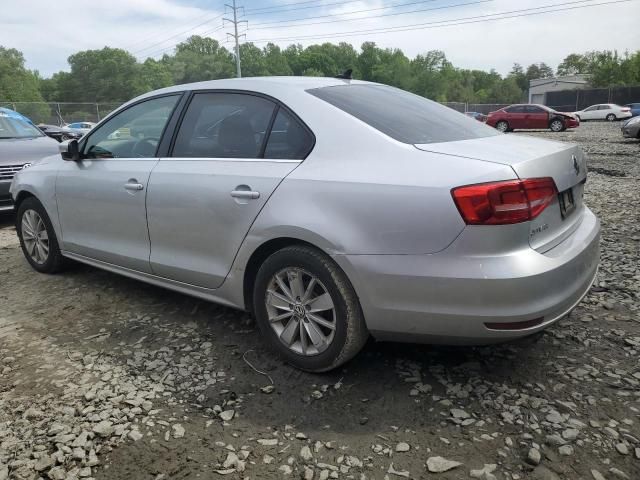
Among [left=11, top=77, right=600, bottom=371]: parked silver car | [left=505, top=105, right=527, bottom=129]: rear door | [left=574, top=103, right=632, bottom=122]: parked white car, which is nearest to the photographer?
[left=11, top=77, right=600, bottom=371]: parked silver car

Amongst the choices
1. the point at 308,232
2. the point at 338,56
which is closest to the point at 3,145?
the point at 308,232

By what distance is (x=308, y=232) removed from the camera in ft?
8.63

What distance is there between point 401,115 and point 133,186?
189 cm

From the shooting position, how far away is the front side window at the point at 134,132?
12.1 ft

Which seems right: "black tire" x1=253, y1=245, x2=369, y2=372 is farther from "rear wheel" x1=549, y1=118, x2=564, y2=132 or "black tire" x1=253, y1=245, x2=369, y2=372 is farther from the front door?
"rear wheel" x1=549, y1=118, x2=564, y2=132

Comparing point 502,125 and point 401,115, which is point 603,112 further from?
point 401,115

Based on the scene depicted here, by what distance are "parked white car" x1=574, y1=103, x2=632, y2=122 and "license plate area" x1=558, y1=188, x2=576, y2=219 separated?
123 ft

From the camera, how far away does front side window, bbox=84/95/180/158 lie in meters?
3.68

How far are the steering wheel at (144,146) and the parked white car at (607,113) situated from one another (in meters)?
37.7

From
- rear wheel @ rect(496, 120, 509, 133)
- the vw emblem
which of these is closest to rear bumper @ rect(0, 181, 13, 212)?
the vw emblem

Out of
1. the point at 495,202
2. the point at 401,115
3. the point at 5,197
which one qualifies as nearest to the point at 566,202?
the point at 495,202

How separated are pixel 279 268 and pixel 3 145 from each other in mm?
6331

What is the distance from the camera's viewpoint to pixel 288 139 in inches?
116

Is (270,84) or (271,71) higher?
(271,71)
